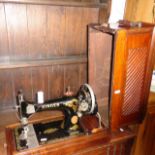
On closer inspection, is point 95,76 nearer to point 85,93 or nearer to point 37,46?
point 85,93

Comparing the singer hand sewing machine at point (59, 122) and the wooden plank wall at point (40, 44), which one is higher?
the wooden plank wall at point (40, 44)

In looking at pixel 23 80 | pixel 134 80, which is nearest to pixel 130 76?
pixel 134 80

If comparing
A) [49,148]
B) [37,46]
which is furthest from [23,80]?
[49,148]

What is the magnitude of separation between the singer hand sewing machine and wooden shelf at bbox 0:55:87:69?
0.23m

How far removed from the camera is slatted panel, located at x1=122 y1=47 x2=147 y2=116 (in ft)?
3.81

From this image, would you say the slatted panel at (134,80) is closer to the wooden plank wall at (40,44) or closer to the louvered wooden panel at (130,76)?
the louvered wooden panel at (130,76)

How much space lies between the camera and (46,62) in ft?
4.95

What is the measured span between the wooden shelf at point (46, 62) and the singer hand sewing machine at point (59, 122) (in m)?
0.23

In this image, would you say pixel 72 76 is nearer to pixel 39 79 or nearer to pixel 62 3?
pixel 39 79

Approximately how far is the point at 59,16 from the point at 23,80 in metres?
0.58

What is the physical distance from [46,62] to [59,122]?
1.56ft

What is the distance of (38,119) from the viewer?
1.48 m

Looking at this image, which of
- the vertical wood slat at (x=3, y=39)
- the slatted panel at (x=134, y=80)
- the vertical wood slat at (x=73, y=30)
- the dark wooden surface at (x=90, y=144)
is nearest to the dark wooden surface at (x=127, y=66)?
the slatted panel at (x=134, y=80)

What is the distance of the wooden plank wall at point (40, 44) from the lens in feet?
4.60
